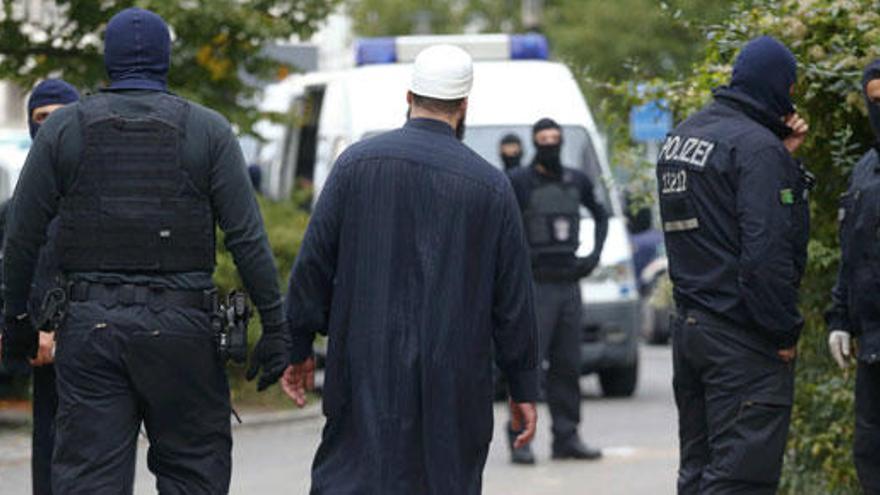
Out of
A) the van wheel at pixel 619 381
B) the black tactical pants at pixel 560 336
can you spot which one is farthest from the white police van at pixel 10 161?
the black tactical pants at pixel 560 336

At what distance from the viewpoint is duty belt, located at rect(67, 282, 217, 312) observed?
6.95 m

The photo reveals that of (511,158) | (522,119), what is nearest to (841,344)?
(511,158)

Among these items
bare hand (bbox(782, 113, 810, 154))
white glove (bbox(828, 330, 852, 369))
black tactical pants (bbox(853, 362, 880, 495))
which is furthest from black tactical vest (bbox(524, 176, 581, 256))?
bare hand (bbox(782, 113, 810, 154))

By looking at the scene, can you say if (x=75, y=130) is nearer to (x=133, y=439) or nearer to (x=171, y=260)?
(x=171, y=260)

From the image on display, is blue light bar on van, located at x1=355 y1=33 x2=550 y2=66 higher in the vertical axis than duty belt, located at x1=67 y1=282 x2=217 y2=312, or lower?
lower

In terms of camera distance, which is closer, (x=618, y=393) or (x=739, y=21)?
(x=739, y=21)

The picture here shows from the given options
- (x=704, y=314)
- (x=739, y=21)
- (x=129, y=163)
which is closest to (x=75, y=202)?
(x=129, y=163)

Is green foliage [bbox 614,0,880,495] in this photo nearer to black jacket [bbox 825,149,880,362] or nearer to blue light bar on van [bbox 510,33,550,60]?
black jacket [bbox 825,149,880,362]

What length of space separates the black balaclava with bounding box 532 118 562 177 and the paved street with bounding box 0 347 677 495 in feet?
5.32

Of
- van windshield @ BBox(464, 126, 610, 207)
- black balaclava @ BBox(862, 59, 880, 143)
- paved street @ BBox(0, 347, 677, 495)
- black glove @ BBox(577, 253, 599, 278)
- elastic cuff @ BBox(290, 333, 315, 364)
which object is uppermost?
black balaclava @ BBox(862, 59, 880, 143)

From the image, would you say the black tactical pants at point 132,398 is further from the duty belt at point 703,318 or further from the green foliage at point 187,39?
the green foliage at point 187,39

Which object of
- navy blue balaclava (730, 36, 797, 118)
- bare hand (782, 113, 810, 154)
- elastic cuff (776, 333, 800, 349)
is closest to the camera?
elastic cuff (776, 333, 800, 349)

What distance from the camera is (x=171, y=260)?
23.0 feet

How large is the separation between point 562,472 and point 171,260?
541 centimetres
